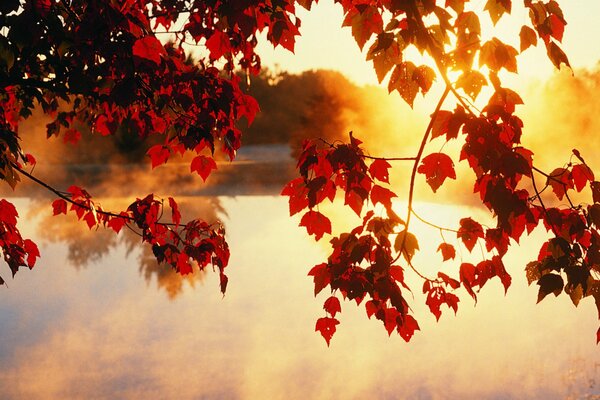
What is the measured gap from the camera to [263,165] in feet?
91.0

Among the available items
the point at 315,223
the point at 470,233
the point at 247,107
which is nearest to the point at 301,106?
the point at 247,107

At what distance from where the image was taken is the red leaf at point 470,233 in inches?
130

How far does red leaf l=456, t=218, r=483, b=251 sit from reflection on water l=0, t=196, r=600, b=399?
310 cm

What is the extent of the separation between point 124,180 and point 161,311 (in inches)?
573

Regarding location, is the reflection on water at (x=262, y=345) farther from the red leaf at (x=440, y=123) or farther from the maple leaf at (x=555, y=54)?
the maple leaf at (x=555, y=54)

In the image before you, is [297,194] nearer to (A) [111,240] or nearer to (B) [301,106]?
(A) [111,240]

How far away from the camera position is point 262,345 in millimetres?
7375

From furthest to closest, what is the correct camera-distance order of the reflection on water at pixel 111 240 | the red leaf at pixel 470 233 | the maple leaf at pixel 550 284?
the reflection on water at pixel 111 240
the red leaf at pixel 470 233
the maple leaf at pixel 550 284

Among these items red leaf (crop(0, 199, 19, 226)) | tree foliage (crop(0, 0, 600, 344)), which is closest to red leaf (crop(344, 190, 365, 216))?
tree foliage (crop(0, 0, 600, 344))

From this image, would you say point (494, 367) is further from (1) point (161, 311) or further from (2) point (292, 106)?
(2) point (292, 106)

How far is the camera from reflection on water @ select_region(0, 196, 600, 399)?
20.7ft

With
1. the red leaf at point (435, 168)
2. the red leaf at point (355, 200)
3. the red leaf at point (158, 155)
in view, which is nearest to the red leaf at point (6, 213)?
the red leaf at point (158, 155)

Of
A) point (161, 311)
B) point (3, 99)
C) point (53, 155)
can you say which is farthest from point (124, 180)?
point (3, 99)

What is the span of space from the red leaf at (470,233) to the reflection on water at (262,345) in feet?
10.2
